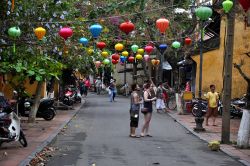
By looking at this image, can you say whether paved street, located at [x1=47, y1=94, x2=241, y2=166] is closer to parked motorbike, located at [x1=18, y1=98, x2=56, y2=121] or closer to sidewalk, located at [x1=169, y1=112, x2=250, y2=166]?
sidewalk, located at [x1=169, y1=112, x2=250, y2=166]

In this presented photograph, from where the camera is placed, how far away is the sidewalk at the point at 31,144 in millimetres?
11340

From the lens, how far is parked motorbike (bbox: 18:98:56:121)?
856 inches

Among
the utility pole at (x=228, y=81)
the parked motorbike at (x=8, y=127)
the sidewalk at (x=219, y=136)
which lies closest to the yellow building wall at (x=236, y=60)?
the sidewalk at (x=219, y=136)

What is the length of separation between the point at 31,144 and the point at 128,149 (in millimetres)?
2793

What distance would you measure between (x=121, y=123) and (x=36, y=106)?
3.82 meters

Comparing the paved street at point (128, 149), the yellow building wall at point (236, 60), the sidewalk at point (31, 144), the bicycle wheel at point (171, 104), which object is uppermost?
the yellow building wall at point (236, 60)

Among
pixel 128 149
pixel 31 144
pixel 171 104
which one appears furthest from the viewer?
pixel 171 104

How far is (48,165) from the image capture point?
1104 cm

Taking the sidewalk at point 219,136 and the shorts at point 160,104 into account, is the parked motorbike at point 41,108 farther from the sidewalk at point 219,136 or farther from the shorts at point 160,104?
the shorts at point 160,104

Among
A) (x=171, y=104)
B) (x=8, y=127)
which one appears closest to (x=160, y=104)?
(x=171, y=104)

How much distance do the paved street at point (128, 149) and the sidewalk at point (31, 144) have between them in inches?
17.2

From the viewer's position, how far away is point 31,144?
14031 mm

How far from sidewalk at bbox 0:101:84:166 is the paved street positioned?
1.43 ft

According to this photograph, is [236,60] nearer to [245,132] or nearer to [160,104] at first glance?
[160,104]
